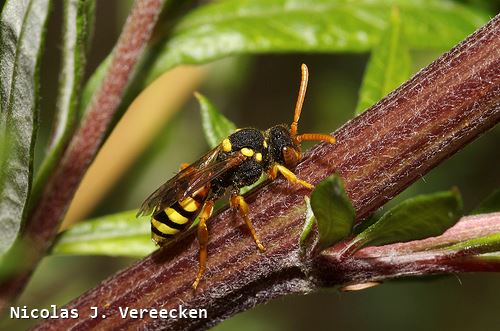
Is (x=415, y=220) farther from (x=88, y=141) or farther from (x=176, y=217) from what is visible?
(x=88, y=141)

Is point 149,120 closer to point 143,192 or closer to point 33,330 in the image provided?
point 143,192

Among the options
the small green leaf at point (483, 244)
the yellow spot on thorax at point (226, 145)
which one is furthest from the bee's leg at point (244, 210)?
the yellow spot on thorax at point (226, 145)

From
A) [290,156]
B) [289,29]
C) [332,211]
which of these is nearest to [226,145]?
[290,156]

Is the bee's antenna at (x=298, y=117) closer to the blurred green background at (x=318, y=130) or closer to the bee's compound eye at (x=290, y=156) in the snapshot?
the bee's compound eye at (x=290, y=156)

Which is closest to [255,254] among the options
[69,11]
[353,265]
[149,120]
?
[353,265]

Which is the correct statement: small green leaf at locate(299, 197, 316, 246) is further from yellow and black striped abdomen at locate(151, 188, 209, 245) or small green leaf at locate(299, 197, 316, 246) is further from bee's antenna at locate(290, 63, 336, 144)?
yellow and black striped abdomen at locate(151, 188, 209, 245)

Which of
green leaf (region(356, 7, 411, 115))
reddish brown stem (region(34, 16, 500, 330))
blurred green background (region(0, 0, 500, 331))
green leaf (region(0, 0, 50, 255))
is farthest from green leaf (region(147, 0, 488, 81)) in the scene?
blurred green background (region(0, 0, 500, 331))
